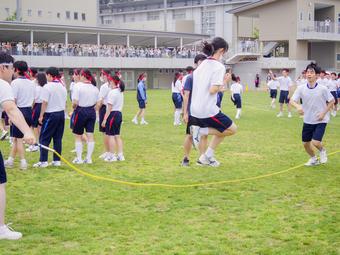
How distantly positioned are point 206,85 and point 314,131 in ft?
7.40

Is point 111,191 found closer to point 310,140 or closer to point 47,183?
point 47,183

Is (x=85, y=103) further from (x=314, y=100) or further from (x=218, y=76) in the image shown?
(x=314, y=100)

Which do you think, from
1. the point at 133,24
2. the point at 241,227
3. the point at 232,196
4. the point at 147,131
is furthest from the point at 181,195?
the point at 133,24

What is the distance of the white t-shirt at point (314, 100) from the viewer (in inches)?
361

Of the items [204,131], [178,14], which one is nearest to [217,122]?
[204,131]

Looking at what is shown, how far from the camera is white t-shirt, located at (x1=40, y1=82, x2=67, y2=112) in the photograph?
31.5ft

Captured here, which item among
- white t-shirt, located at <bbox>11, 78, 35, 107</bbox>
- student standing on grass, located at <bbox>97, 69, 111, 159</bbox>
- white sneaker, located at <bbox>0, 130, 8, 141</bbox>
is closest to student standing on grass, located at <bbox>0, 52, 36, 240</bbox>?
white t-shirt, located at <bbox>11, 78, 35, 107</bbox>

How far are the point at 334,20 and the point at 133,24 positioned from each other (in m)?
27.6

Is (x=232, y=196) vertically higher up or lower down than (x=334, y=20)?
lower down

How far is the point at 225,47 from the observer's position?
28.7ft

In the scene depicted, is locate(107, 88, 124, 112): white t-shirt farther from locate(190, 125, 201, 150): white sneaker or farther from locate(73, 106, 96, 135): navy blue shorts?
locate(190, 125, 201, 150): white sneaker

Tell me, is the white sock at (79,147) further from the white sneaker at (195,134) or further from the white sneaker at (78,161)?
the white sneaker at (195,134)

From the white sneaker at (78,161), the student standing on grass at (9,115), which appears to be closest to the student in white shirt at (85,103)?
the white sneaker at (78,161)

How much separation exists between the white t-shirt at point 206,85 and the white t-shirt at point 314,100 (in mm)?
1592
